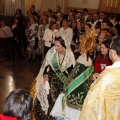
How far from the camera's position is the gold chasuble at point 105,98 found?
2.99 meters

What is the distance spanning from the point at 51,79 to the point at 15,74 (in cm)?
383

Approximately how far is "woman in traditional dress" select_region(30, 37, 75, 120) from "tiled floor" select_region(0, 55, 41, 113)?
143 cm

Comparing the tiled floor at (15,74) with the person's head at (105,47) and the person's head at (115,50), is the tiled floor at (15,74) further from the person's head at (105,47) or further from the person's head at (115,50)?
the person's head at (115,50)

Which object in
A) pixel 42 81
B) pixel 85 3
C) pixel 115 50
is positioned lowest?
pixel 42 81

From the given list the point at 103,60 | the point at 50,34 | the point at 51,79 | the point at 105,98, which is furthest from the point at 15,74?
the point at 105,98

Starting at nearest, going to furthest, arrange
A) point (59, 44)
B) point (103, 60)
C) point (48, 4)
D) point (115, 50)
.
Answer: point (115, 50) → point (103, 60) → point (59, 44) → point (48, 4)

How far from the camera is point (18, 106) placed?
2553 millimetres

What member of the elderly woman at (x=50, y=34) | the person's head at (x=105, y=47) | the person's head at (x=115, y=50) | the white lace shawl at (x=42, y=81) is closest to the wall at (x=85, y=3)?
the elderly woman at (x=50, y=34)

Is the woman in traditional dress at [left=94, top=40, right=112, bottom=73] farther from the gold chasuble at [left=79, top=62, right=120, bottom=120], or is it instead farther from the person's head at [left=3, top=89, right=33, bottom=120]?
the person's head at [left=3, top=89, right=33, bottom=120]

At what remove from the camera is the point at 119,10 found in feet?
47.0

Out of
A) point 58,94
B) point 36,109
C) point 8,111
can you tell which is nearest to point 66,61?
point 58,94

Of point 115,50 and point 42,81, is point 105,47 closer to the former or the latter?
point 42,81

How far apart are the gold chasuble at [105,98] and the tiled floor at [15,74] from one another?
3.79 m

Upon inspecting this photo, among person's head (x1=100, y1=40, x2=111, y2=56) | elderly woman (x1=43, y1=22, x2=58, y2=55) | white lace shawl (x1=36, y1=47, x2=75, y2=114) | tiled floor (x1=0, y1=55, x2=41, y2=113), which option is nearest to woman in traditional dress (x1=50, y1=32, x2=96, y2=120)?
person's head (x1=100, y1=40, x2=111, y2=56)
